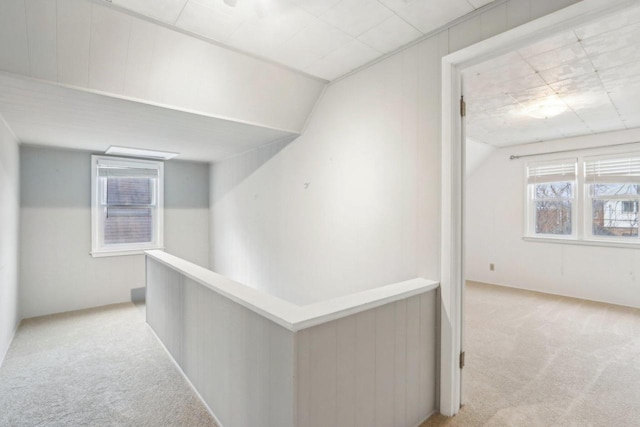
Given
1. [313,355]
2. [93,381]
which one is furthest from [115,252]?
[313,355]

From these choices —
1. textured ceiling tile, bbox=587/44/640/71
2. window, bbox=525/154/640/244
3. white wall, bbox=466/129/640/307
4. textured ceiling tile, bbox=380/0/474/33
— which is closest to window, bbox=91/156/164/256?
textured ceiling tile, bbox=380/0/474/33

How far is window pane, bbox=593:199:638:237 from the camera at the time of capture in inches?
164

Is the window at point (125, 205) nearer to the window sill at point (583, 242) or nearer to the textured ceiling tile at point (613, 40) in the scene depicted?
the textured ceiling tile at point (613, 40)

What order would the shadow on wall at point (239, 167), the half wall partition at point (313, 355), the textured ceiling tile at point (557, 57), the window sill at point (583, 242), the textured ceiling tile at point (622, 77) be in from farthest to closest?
the window sill at point (583, 242) < the shadow on wall at point (239, 167) < the textured ceiling tile at point (622, 77) < the textured ceiling tile at point (557, 57) < the half wall partition at point (313, 355)

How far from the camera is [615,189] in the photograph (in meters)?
4.30

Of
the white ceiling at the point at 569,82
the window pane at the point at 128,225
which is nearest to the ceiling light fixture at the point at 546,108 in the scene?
the white ceiling at the point at 569,82

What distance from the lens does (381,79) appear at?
2326 millimetres

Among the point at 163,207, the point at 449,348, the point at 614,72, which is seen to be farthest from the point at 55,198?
the point at 614,72

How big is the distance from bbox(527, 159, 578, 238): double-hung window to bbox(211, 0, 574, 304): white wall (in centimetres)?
398

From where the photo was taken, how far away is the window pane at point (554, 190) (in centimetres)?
473

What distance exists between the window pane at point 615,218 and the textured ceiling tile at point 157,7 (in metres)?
5.54

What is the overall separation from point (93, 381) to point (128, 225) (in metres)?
2.62

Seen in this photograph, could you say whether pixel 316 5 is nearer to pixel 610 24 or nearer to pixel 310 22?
pixel 310 22

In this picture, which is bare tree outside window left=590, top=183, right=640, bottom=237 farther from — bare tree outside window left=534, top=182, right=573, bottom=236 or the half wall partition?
the half wall partition
